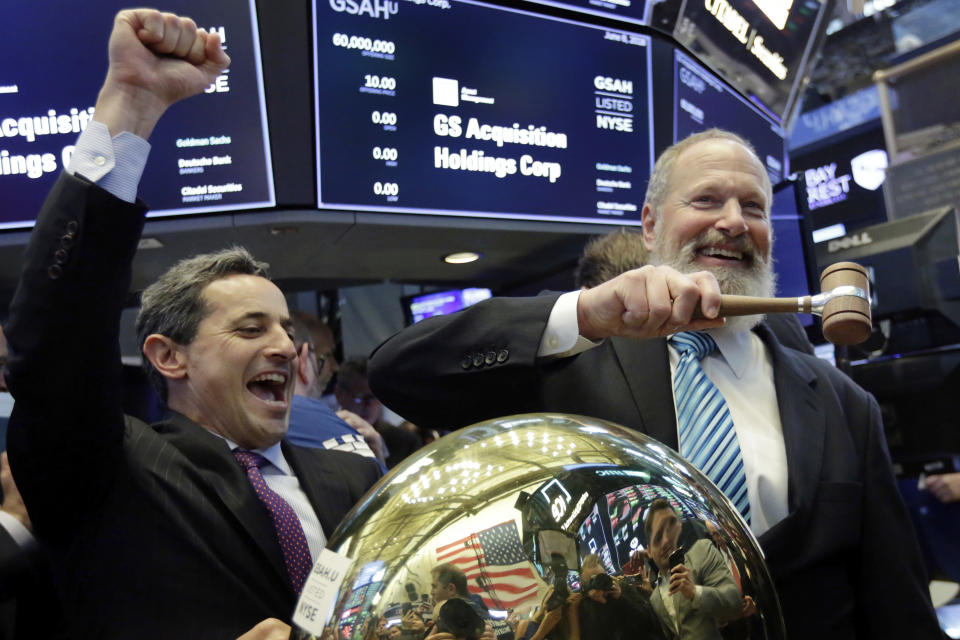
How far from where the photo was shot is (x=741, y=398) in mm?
1537

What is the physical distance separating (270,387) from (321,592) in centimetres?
112

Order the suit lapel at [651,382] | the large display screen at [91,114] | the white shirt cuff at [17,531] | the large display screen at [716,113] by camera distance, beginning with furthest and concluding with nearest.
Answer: the large display screen at [716,113] → the large display screen at [91,114] → the white shirt cuff at [17,531] → the suit lapel at [651,382]

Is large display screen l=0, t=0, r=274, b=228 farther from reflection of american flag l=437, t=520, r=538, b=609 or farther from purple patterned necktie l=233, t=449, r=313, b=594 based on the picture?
reflection of american flag l=437, t=520, r=538, b=609

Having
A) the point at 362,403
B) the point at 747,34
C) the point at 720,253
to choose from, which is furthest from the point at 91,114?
the point at 747,34

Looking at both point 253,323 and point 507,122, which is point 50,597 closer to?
point 253,323

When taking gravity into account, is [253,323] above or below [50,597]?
above

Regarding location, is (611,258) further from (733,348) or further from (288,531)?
(288,531)

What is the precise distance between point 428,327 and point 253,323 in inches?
20.6

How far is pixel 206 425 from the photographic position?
1788 mm

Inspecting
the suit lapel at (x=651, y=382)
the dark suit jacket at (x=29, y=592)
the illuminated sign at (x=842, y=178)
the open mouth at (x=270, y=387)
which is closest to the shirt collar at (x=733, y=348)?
the suit lapel at (x=651, y=382)

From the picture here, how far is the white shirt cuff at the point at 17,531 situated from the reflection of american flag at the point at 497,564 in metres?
1.13

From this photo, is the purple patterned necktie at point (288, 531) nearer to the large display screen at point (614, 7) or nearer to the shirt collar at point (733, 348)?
the shirt collar at point (733, 348)

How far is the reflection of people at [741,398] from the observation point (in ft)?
4.39

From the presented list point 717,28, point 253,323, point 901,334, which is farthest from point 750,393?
point 717,28
